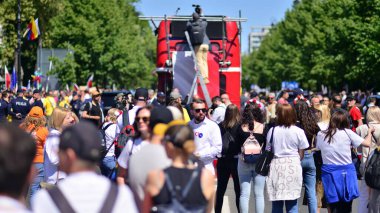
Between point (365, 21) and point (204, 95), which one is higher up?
point (365, 21)

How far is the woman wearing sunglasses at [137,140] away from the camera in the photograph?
7.06 m

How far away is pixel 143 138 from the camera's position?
7078 millimetres

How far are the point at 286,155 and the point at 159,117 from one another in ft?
13.5

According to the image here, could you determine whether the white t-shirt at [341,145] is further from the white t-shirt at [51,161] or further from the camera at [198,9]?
the camera at [198,9]

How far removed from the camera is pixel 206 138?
10562 mm

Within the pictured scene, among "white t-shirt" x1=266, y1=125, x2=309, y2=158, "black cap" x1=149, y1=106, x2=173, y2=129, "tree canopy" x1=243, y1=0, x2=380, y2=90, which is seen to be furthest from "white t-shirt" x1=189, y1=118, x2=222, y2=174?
"tree canopy" x1=243, y1=0, x2=380, y2=90

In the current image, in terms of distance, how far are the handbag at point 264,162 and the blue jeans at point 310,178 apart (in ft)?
2.82

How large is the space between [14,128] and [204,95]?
15.9 m

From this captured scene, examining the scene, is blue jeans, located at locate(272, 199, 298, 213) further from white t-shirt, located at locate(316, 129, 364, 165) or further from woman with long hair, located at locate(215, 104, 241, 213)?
woman with long hair, located at locate(215, 104, 241, 213)

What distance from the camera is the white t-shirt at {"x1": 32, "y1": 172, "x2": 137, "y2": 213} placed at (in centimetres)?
461

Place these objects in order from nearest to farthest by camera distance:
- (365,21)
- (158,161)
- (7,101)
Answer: (158,161)
(7,101)
(365,21)

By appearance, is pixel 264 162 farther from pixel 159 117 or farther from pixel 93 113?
pixel 93 113

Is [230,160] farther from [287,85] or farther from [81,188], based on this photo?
[287,85]

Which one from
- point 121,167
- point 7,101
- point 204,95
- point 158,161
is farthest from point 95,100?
point 158,161
